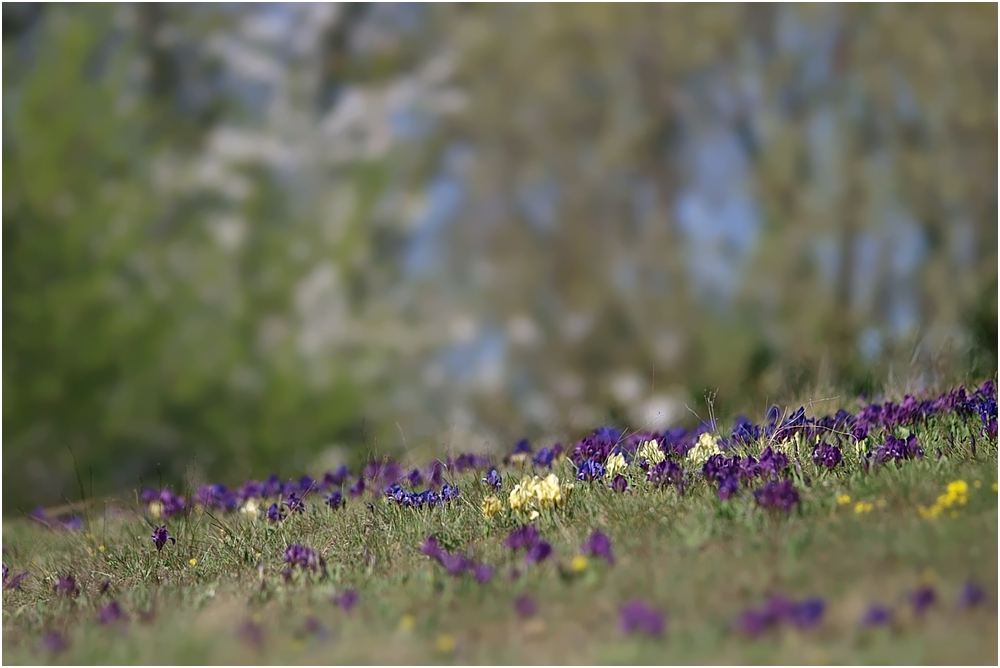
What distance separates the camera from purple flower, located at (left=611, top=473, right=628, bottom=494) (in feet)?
13.8

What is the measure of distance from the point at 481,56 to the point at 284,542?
7351 millimetres

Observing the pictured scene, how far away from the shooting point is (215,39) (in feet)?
35.2

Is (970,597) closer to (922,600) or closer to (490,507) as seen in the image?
(922,600)

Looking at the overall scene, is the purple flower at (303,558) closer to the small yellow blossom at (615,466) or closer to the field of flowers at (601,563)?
the field of flowers at (601,563)

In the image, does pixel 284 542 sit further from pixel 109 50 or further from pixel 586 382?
pixel 109 50

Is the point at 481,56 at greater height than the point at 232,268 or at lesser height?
greater

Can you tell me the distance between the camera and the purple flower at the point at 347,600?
11.0 ft

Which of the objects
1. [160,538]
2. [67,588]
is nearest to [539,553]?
[160,538]

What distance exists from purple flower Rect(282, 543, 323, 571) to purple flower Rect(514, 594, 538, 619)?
3.64 feet

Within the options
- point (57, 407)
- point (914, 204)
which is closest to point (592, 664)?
point (57, 407)

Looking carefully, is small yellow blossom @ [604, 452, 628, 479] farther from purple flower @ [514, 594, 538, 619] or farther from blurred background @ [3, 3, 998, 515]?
blurred background @ [3, 3, 998, 515]

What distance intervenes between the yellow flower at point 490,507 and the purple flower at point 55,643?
164 cm

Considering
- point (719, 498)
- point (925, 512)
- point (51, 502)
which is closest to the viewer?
point (925, 512)

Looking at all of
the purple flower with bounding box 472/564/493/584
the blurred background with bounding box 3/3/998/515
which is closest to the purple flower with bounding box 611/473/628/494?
the purple flower with bounding box 472/564/493/584
